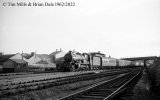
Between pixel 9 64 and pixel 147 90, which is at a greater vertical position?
pixel 9 64

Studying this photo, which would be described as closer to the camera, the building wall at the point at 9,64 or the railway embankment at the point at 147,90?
the railway embankment at the point at 147,90

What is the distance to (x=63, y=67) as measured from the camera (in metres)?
26.0

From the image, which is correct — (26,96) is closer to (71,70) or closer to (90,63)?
(71,70)

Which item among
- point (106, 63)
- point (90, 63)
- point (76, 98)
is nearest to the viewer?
point (76, 98)

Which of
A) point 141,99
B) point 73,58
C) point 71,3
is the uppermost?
point 71,3

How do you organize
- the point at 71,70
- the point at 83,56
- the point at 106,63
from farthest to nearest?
the point at 106,63 < the point at 83,56 < the point at 71,70

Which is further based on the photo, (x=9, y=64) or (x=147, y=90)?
(x=9, y=64)

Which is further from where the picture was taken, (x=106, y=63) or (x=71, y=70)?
(x=106, y=63)

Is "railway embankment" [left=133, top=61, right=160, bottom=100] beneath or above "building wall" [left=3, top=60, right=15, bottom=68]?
beneath

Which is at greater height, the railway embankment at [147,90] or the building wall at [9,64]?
the building wall at [9,64]

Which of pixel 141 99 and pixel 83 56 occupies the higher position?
pixel 83 56

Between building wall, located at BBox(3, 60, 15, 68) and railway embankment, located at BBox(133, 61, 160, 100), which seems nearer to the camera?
railway embankment, located at BBox(133, 61, 160, 100)

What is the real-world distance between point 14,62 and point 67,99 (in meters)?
39.3

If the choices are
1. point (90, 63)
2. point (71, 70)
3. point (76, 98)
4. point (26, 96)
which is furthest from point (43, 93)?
point (90, 63)
